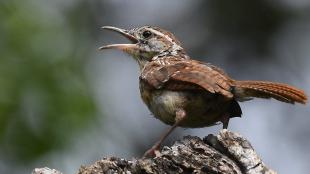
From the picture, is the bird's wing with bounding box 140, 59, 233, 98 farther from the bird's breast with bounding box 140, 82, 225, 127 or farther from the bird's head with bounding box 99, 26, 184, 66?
the bird's head with bounding box 99, 26, 184, 66

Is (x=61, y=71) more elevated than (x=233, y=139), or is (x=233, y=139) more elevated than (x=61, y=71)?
(x=233, y=139)

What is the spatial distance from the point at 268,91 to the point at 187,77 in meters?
0.60

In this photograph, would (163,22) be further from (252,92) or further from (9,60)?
(252,92)

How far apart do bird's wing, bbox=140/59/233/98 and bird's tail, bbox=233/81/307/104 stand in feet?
0.27

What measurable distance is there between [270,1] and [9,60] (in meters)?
3.83

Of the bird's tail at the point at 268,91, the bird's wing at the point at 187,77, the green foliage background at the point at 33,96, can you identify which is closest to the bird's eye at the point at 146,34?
the bird's wing at the point at 187,77

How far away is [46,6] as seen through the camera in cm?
1198

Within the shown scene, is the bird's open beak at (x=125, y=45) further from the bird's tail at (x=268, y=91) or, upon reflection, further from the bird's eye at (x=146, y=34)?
the bird's tail at (x=268, y=91)

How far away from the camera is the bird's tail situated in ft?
24.0

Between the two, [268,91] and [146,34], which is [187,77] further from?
[146,34]

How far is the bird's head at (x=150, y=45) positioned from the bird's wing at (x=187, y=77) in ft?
1.72

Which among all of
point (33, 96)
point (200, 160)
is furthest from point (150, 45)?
point (200, 160)

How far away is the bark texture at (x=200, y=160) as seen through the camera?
6586 mm

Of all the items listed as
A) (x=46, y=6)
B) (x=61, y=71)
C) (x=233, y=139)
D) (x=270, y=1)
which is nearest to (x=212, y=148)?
(x=233, y=139)
